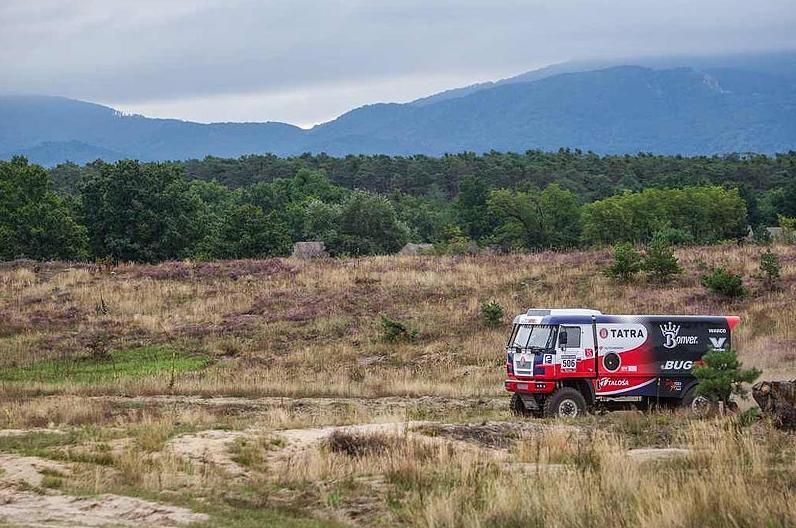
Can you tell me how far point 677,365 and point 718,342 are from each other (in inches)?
47.5

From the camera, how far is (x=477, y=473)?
13867 millimetres

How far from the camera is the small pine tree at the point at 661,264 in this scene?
41.1 m

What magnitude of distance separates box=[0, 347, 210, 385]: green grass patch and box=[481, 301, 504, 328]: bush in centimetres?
1039

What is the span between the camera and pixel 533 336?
72.2ft

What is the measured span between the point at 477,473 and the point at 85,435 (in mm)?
7959

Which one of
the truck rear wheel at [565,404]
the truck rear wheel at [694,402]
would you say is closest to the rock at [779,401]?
the truck rear wheel at [694,402]

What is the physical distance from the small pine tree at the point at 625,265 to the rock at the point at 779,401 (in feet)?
78.0

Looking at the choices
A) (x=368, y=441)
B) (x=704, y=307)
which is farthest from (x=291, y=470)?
(x=704, y=307)

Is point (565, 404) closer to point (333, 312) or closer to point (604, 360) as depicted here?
point (604, 360)

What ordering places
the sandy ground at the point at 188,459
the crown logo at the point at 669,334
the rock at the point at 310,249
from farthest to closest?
the rock at the point at 310,249 → the crown logo at the point at 669,334 → the sandy ground at the point at 188,459

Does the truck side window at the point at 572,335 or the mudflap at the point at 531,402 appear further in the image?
the mudflap at the point at 531,402

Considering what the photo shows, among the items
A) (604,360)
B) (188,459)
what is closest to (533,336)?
(604,360)

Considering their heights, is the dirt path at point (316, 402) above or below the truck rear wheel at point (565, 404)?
below

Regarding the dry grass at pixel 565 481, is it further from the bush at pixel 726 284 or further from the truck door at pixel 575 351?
the bush at pixel 726 284
